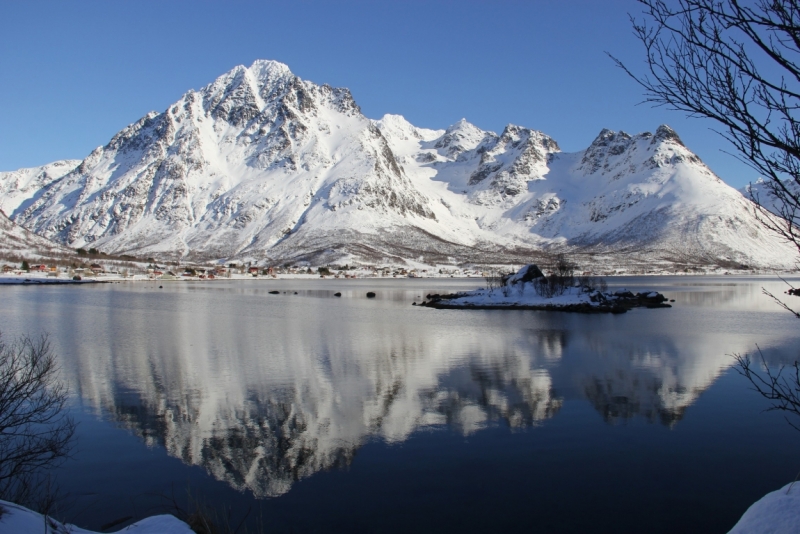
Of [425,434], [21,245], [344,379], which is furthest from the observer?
[21,245]

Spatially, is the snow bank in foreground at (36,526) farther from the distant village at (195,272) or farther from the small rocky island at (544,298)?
the distant village at (195,272)

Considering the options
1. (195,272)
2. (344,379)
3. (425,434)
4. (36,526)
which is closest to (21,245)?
(195,272)

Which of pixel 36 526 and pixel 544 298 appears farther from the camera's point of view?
pixel 544 298

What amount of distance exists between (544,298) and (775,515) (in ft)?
172

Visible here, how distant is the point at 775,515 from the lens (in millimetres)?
7984

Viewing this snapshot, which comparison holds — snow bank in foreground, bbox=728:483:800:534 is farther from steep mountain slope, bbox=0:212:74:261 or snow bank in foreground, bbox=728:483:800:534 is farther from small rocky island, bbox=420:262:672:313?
steep mountain slope, bbox=0:212:74:261

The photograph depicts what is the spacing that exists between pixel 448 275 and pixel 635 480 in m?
158

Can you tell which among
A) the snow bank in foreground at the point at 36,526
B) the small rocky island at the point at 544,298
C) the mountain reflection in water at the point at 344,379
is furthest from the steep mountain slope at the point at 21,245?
the snow bank in foreground at the point at 36,526

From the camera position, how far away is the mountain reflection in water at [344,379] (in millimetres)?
14484

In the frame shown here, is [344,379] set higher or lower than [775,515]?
lower

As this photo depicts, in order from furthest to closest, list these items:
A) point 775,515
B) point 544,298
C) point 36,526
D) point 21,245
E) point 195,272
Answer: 1. point 195,272
2. point 21,245
3. point 544,298
4. point 775,515
5. point 36,526

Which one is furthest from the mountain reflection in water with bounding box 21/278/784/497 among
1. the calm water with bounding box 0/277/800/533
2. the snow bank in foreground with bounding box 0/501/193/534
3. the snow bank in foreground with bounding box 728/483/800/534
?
the snow bank in foreground with bounding box 728/483/800/534

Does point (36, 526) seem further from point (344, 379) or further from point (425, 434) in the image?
point (344, 379)

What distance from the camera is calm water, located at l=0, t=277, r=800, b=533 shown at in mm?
10539
